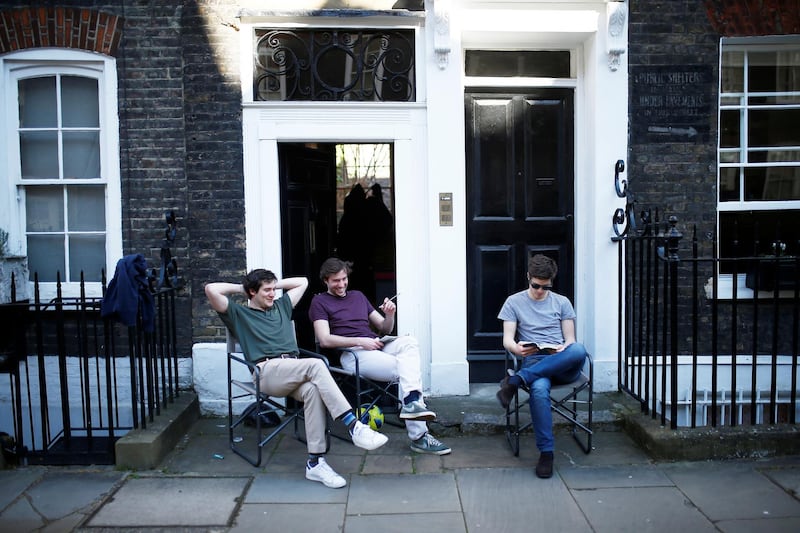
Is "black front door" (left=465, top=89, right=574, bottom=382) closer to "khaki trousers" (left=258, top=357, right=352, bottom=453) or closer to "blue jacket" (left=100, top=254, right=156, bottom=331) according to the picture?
"khaki trousers" (left=258, top=357, right=352, bottom=453)

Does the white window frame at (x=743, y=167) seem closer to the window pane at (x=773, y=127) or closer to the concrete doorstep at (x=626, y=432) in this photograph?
the window pane at (x=773, y=127)

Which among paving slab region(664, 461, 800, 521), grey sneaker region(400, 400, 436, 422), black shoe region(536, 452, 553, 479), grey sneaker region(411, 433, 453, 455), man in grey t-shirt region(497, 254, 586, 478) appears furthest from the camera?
grey sneaker region(411, 433, 453, 455)

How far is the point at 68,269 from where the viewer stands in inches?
231

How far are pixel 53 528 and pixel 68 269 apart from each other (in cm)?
280

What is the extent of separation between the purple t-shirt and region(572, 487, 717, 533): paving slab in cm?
197

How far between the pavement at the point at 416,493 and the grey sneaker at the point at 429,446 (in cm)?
6

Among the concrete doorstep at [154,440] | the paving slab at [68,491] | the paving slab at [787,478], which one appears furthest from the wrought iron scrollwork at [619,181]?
the paving slab at [68,491]

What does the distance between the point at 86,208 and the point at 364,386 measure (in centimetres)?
291

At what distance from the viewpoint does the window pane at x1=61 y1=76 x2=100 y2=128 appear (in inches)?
228

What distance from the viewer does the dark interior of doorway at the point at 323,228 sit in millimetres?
6008

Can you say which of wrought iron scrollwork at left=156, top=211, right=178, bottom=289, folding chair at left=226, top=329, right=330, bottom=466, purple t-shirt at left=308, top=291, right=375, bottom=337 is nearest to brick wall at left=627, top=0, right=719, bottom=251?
purple t-shirt at left=308, top=291, right=375, bottom=337

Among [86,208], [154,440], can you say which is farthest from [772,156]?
[86,208]

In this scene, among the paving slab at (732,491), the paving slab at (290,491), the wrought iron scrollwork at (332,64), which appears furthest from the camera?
the wrought iron scrollwork at (332,64)

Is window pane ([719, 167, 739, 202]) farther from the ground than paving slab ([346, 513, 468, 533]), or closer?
farther from the ground
